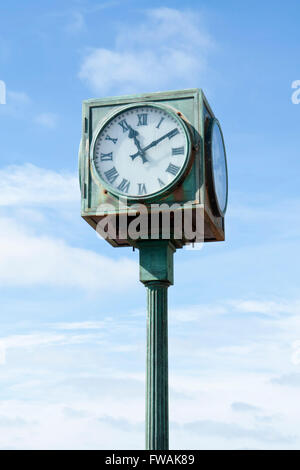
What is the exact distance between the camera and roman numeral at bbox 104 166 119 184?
1329 cm

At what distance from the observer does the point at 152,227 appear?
→ 13.2 meters

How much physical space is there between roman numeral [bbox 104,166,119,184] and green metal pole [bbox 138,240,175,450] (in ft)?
4.20

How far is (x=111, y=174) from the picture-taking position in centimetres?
1332

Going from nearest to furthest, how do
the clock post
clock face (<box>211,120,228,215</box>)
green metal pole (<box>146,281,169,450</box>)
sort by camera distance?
green metal pole (<box>146,281,169,450</box>), the clock post, clock face (<box>211,120,228,215</box>)

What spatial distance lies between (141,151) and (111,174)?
688 millimetres

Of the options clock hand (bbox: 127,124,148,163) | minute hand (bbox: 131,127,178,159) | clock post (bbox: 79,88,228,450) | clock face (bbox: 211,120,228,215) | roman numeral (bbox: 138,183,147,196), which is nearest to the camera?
clock post (bbox: 79,88,228,450)

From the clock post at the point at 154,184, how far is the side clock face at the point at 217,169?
3 cm

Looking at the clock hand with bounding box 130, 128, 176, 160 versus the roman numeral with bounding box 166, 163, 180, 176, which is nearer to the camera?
the roman numeral with bounding box 166, 163, 180, 176

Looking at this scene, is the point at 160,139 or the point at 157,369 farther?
the point at 160,139

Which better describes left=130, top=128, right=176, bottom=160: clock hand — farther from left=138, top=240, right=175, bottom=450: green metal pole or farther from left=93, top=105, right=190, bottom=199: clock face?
left=138, top=240, right=175, bottom=450: green metal pole

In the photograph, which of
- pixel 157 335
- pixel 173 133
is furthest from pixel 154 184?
pixel 157 335

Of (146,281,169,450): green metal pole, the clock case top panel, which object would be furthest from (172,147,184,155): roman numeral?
(146,281,169,450): green metal pole

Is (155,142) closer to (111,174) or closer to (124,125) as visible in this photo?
(124,125)
